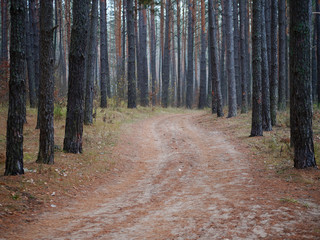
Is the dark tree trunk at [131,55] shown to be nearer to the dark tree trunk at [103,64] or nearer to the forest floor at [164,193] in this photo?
the dark tree trunk at [103,64]

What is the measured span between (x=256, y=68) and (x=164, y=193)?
22.9 feet

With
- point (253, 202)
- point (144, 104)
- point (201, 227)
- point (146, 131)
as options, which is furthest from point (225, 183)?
point (144, 104)

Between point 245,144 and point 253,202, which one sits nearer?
point 253,202

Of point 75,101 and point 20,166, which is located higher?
point 75,101

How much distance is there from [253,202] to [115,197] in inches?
109

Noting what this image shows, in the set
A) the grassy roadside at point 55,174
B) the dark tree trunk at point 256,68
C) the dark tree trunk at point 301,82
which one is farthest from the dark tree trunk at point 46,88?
the dark tree trunk at point 256,68

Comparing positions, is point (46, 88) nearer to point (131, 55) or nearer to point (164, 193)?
point (164, 193)

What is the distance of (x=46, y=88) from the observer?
7.14m

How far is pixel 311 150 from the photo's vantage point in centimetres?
649

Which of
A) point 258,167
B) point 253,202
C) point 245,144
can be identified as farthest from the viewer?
point 245,144

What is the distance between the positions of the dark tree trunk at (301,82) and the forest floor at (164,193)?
0.61 meters

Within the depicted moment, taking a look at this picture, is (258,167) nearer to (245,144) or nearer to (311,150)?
(311,150)

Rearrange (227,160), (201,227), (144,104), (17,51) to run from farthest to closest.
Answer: (144,104) < (227,160) < (17,51) < (201,227)

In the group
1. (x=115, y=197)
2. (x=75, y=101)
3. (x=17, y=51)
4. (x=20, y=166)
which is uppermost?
(x=17, y=51)
